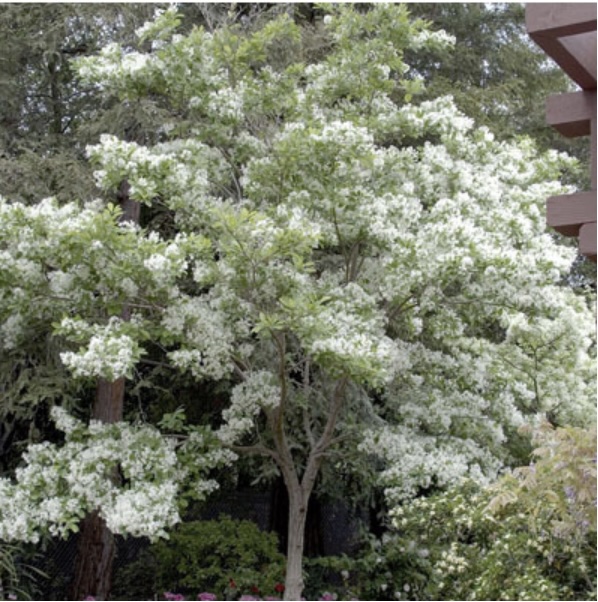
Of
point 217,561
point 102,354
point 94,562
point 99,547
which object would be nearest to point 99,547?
point 99,547

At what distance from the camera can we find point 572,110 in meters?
3.37

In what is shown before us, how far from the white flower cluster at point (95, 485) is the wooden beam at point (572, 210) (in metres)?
3.37

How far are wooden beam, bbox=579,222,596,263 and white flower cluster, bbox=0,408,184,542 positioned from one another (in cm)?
342

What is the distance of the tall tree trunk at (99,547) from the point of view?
27.0 ft

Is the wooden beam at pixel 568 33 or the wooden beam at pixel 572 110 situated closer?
the wooden beam at pixel 568 33

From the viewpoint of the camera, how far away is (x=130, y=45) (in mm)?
9016

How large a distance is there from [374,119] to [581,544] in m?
3.21

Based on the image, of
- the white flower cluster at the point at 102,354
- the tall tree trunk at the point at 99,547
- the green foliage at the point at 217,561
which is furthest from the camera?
the tall tree trunk at the point at 99,547

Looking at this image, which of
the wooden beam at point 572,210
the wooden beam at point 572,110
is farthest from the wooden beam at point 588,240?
the wooden beam at point 572,110

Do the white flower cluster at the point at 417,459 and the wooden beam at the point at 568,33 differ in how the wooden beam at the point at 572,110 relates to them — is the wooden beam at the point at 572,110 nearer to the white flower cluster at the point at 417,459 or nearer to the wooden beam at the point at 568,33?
the wooden beam at the point at 568,33

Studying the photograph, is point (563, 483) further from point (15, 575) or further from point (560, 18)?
point (15, 575)

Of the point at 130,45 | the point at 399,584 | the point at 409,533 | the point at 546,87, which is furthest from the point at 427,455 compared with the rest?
the point at 546,87

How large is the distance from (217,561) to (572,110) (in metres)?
5.51

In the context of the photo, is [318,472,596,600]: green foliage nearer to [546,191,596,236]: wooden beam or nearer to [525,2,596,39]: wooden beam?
[546,191,596,236]: wooden beam
